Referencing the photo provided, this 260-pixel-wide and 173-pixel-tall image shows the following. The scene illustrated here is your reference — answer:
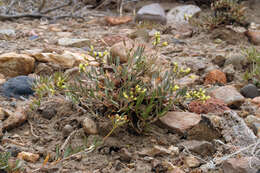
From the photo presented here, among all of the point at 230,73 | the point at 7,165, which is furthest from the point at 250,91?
the point at 7,165

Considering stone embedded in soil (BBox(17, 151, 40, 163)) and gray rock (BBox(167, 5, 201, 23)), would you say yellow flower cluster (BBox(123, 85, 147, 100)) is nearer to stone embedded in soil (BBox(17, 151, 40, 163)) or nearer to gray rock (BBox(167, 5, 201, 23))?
stone embedded in soil (BBox(17, 151, 40, 163))

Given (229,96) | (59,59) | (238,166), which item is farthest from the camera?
(59,59)

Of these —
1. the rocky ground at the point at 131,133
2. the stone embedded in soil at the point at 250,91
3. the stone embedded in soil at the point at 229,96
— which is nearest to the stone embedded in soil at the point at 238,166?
the rocky ground at the point at 131,133

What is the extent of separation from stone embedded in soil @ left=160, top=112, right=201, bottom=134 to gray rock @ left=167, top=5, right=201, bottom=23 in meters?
5.29

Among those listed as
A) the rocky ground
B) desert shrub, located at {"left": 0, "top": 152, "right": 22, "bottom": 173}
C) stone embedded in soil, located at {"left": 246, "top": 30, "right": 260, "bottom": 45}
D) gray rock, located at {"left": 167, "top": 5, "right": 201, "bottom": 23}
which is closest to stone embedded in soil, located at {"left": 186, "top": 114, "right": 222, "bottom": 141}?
the rocky ground

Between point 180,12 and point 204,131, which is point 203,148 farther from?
point 180,12

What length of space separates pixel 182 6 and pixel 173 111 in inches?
248

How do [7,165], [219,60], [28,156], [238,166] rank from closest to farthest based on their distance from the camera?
[7,165], [238,166], [28,156], [219,60]

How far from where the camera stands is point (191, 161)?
6.81ft

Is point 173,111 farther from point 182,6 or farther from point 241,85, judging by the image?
point 182,6

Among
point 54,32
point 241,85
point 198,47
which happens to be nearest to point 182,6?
point 198,47

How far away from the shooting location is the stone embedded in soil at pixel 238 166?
1.84 meters

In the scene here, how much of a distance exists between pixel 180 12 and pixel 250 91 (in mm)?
4973

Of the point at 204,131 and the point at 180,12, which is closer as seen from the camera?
the point at 204,131
